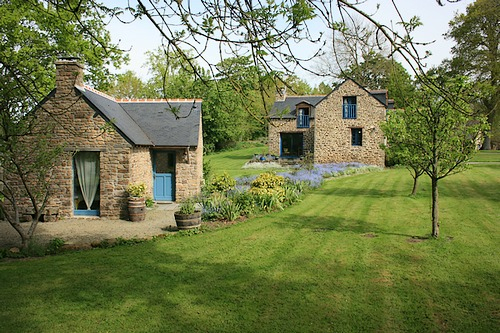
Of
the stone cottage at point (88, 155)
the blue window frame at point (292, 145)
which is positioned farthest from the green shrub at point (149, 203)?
the blue window frame at point (292, 145)

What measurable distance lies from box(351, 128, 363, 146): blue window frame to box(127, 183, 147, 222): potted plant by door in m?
21.3

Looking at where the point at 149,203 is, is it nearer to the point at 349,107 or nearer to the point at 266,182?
the point at 266,182

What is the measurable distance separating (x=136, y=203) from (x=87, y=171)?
95.1 inches

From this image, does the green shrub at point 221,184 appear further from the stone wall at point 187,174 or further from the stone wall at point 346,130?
the stone wall at point 346,130

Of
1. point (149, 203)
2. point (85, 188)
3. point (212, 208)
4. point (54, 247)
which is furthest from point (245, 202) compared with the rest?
point (54, 247)

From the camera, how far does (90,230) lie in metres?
12.1

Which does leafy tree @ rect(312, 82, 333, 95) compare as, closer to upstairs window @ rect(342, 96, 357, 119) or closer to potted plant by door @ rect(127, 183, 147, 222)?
upstairs window @ rect(342, 96, 357, 119)

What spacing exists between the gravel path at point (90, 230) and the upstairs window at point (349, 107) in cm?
2017

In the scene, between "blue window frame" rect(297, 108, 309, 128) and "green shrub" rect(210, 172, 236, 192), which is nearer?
"green shrub" rect(210, 172, 236, 192)

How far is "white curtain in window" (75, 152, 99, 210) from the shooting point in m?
13.9

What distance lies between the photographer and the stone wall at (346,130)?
29750mm

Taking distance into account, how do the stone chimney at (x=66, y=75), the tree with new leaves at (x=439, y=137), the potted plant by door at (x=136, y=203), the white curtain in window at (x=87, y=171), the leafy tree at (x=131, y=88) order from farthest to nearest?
the leafy tree at (x=131, y=88) → the white curtain in window at (x=87, y=171) → the stone chimney at (x=66, y=75) → the potted plant by door at (x=136, y=203) → the tree with new leaves at (x=439, y=137)

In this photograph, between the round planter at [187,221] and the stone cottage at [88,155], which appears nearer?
the round planter at [187,221]

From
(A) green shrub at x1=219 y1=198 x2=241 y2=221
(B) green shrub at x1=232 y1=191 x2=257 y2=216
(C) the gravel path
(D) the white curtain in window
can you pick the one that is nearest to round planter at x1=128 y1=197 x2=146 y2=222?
(C) the gravel path
